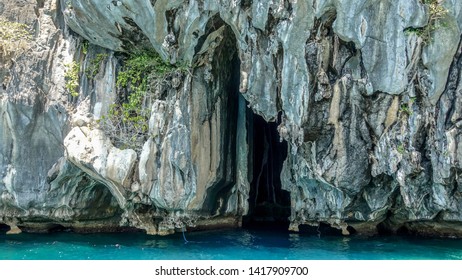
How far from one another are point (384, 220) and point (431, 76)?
5976mm

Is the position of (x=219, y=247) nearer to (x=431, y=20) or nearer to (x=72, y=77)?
(x=72, y=77)

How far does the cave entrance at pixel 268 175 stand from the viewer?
20.6 metres

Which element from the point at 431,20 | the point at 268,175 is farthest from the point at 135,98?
the point at 268,175

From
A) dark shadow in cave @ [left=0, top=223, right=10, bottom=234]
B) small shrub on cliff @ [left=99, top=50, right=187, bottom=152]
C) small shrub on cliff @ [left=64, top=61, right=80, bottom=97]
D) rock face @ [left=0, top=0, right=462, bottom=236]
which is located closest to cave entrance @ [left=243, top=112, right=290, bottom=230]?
rock face @ [left=0, top=0, right=462, bottom=236]

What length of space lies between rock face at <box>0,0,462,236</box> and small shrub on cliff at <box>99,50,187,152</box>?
0.69 feet

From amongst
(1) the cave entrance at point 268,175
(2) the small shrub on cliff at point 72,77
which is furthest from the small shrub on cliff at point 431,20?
(1) the cave entrance at point 268,175

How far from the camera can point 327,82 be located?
1219 cm

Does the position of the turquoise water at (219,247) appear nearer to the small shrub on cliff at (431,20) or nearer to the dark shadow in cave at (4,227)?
the dark shadow in cave at (4,227)

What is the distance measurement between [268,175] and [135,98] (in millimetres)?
8551

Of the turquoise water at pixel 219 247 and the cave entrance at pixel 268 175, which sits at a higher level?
the cave entrance at pixel 268 175

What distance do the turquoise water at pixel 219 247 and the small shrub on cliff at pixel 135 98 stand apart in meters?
3.08

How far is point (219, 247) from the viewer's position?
44.8 ft

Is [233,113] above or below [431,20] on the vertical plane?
below

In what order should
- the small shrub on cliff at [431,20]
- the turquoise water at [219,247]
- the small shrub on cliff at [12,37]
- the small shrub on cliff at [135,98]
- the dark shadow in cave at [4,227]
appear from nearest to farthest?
the small shrub on cliff at [431,20] → the turquoise water at [219,247] → the small shrub on cliff at [135,98] → the small shrub on cliff at [12,37] → the dark shadow in cave at [4,227]
